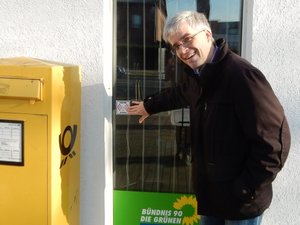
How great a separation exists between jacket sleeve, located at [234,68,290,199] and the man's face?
25 cm

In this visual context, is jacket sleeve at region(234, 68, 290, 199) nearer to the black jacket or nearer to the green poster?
the black jacket

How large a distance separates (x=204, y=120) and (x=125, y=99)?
99 cm

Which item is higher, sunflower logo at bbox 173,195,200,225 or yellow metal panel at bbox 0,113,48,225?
Result: yellow metal panel at bbox 0,113,48,225

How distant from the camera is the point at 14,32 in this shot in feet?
9.21

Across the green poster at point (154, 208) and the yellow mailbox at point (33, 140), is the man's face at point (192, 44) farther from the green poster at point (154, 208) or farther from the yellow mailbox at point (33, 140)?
the green poster at point (154, 208)

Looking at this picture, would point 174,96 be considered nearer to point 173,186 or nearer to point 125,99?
point 125,99

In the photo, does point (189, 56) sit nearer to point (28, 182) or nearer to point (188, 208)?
point (28, 182)

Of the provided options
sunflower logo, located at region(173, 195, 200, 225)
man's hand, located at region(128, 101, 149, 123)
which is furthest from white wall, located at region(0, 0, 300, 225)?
sunflower logo, located at region(173, 195, 200, 225)

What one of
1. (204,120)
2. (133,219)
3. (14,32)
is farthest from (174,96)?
(14,32)

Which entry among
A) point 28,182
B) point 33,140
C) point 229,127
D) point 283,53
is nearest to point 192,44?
point 229,127

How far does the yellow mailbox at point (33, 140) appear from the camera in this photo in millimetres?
2182

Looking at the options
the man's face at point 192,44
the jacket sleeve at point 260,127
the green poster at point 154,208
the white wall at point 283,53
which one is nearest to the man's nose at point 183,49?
the man's face at point 192,44

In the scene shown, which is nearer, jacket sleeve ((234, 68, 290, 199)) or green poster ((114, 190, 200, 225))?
jacket sleeve ((234, 68, 290, 199))

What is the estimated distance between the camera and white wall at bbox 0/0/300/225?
Result: 260cm
